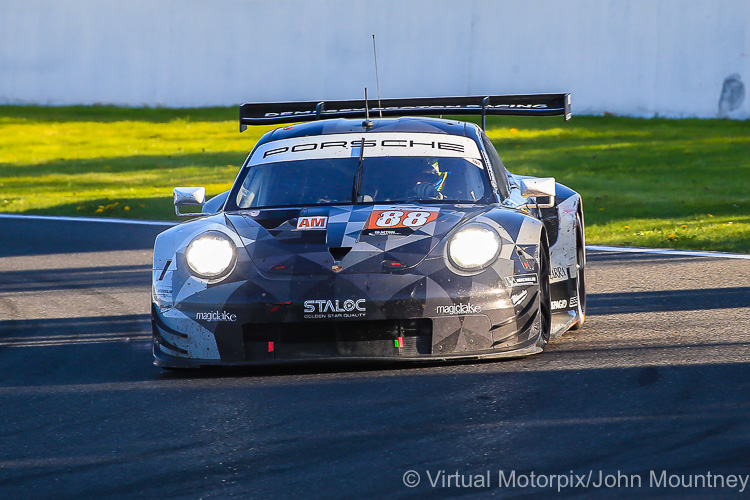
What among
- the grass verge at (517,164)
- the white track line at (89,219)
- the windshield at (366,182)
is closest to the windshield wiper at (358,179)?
the windshield at (366,182)

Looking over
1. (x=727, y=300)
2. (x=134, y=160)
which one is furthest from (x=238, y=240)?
(x=134, y=160)

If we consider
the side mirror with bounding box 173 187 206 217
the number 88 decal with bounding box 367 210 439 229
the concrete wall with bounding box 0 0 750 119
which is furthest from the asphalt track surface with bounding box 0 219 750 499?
the concrete wall with bounding box 0 0 750 119

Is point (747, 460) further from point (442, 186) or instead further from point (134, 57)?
point (134, 57)

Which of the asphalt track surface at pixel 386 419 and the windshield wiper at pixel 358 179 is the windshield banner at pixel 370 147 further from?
the asphalt track surface at pixel 386 419

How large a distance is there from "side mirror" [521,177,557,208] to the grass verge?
4420 millimetres

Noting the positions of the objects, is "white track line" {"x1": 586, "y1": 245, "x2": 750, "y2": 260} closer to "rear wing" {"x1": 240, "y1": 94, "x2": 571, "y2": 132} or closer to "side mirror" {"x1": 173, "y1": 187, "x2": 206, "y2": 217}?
"rear wing" {"x1": 240, "y1": 94, "x2": 571, "y2": 132}

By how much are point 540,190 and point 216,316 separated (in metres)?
2.03

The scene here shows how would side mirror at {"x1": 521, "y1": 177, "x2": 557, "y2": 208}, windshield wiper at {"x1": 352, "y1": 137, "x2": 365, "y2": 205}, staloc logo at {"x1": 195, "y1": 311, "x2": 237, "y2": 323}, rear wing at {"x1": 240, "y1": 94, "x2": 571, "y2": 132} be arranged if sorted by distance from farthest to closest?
rear wing at {"x1": 240, "y1": 94, "x2": 571, "y2": 132}
side mirror at {"x1": 521, "y1": 177, "x2": 557, "y2": 208}
windshield wiper at {"x1": 352, "y1": 137, "x2": 365, "y2": 205}
staloc logo at {"x1": 195, "y1": 311, "x2": 237, "y2": 323}

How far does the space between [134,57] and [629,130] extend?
40.1 ft

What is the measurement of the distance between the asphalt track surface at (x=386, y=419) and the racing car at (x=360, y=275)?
16cm

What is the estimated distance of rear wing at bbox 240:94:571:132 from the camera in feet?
23.3

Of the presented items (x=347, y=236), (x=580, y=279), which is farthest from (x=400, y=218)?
(x=580, y=279)

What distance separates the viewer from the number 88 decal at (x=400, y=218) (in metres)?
5.46

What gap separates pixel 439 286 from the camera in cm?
514
